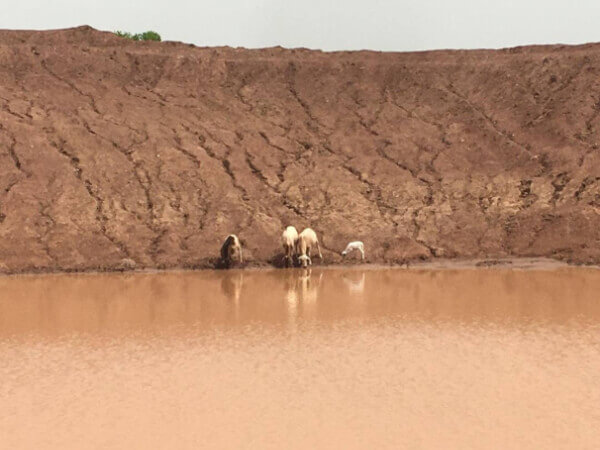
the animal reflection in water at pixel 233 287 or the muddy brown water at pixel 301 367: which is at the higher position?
the animal reflection in water at pixel 233 287

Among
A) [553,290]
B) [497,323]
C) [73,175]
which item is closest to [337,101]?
[73,175]

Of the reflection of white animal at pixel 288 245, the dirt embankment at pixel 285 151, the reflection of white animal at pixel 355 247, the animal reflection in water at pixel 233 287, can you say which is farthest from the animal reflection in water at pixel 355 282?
the animal reflection in water at pixel 233 287

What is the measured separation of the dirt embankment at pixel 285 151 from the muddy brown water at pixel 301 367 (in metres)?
6.52

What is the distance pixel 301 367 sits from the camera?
1212cm

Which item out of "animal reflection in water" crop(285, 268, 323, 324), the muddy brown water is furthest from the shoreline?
the muddy brown water

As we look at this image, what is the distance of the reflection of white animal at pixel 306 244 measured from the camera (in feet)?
84.0

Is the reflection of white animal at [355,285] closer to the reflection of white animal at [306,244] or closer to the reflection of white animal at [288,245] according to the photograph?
the reflection of white animal at [306,244]

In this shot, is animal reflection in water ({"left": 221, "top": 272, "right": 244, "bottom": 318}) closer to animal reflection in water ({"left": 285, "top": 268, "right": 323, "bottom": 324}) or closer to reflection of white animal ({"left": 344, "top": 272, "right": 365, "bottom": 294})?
animal reflection in water ({"left": 285, "top": 268, "right": 323, "bottom": 324})

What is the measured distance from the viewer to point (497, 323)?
623 inches

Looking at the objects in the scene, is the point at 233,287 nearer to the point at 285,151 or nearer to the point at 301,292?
the point at 301,292

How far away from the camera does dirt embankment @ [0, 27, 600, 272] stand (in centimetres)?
2736

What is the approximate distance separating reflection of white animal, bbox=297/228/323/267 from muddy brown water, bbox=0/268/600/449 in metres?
4.52

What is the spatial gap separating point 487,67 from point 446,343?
32918mm

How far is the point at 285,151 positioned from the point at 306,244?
33.9 feet
